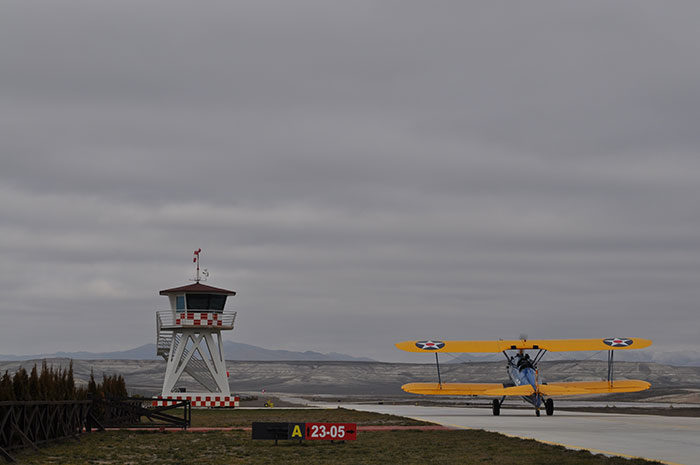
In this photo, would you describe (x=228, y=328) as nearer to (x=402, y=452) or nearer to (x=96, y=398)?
(x=96, y=398)

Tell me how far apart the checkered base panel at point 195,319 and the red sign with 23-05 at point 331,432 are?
26.2 metres

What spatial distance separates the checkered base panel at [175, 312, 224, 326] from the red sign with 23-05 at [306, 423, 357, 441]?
2620cm

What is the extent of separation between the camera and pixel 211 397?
161 feet

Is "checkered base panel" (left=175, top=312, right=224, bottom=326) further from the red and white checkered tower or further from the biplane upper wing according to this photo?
the biplane upper wing

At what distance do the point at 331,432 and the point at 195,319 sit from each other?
87.3 feet

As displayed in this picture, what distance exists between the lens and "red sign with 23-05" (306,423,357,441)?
23141 millimetres

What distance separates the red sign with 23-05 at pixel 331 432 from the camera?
23.1 m

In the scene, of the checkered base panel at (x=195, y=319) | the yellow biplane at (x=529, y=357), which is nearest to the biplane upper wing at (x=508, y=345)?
the yellow biplane at (x=529, y=357)

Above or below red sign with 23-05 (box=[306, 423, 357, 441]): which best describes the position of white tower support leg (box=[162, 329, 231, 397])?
above

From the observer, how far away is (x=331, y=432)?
2320cm

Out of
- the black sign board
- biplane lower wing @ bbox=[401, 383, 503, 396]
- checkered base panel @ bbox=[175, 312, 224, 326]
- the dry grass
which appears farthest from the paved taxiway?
checkered base panel @ bbox=[175, 312, 224, 326]

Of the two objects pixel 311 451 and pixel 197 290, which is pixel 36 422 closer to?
pixel 311 451

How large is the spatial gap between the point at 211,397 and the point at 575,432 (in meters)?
26.8

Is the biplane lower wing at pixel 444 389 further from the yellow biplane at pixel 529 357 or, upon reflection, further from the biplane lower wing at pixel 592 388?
the biplane lower wing at pixel 592 388
